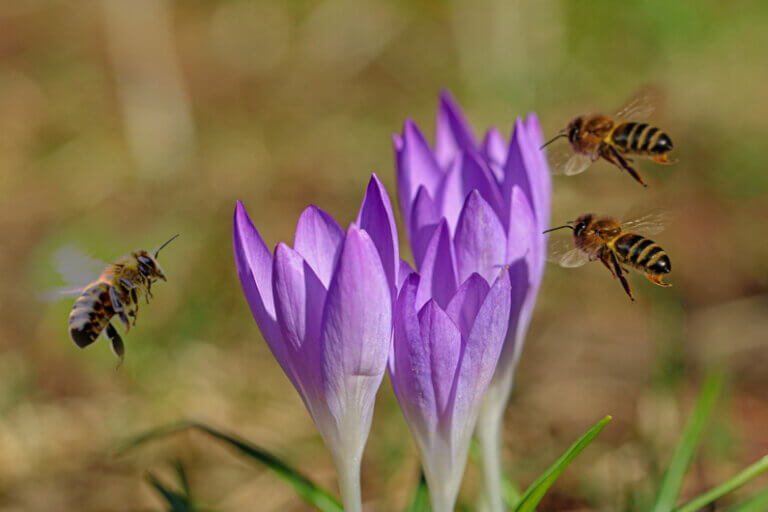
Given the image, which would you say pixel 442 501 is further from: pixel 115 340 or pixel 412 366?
pixel 115 340

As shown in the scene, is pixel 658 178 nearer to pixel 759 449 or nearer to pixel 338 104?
pixel 759 449

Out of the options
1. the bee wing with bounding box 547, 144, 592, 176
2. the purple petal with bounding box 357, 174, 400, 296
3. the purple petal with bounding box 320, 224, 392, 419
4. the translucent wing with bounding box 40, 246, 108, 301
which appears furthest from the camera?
the bee wing with bounding box 547, 144, 592, 176

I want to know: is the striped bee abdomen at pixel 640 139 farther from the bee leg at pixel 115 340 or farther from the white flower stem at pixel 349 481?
the bee leg at pixel 115 340

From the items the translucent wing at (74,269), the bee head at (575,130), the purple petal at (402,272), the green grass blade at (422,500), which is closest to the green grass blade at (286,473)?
the green grass blade at (422,500)

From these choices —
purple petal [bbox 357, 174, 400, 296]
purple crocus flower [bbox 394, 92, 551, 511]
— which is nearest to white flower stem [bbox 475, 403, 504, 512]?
purple crocus flower [bbox 394, 92, 551, 511]

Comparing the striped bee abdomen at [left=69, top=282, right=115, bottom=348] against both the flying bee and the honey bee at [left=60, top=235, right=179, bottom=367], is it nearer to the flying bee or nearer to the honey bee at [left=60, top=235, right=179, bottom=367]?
the honey bee at [left=60, top=235, right=179, bottom=367]

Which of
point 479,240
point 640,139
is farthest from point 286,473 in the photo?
point 640,139
